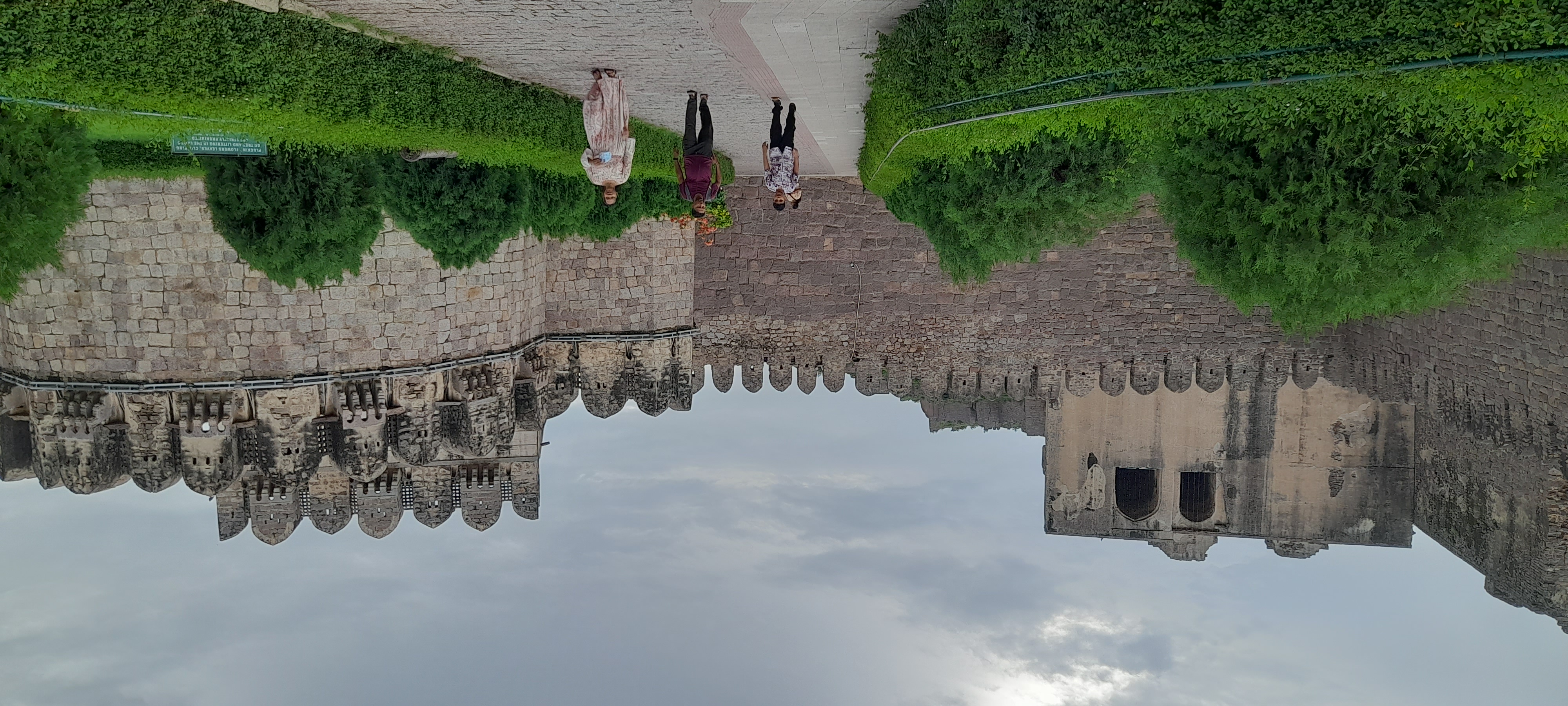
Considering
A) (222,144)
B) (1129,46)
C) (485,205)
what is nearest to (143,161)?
(222,144)

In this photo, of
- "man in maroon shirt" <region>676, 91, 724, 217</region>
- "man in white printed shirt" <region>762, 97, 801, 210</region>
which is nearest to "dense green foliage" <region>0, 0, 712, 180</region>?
"man in maroon shirt" <region>676, 91, 724, 217</region>

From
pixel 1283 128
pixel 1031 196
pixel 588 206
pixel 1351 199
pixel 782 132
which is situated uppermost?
pixel 782 132

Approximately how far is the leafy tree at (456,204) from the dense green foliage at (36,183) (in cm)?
239

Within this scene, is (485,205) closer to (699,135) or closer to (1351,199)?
(699,135)

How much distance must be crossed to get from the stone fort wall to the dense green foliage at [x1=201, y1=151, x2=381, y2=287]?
216mm

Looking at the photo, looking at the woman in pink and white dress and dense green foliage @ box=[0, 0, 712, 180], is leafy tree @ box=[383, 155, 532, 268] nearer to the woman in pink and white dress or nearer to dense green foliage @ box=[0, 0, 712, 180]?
dense green foliage @ box=[0, 0, 712, 180]

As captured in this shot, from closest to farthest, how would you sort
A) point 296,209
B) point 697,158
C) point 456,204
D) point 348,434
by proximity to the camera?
point 296,209 → point 697,158 → point 456,204 → point 348,434

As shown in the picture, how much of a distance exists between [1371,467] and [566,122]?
11.0m

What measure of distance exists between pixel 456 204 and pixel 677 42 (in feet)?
11.8

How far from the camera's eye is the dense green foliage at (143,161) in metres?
8.13

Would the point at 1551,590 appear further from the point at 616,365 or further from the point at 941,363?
the point at 616,365

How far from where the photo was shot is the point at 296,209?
872 centimetres

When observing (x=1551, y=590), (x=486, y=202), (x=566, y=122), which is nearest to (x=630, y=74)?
(x=566, y=122)

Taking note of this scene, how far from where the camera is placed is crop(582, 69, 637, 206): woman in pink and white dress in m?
8.20
